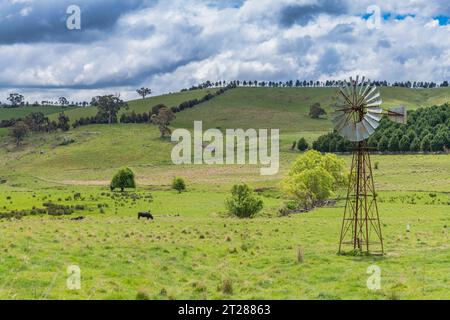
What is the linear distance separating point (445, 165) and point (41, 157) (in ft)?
424

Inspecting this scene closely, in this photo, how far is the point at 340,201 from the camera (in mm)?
76875

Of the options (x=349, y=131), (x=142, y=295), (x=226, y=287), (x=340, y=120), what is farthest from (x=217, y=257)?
(x=142, y=295)

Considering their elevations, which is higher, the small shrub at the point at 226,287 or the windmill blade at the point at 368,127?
the windmill blade at the point at 368,127

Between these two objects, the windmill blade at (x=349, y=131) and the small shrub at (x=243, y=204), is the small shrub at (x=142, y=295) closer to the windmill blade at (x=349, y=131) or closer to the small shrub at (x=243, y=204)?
the windmill blade at (x=349, y=131)

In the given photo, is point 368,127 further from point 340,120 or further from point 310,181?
point 310,181

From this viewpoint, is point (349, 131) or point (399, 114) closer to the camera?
point (349, 131)

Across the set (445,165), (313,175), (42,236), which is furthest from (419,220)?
(445,165)

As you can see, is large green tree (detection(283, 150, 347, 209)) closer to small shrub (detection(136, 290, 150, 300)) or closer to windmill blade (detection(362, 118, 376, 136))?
windmill blade (detection(362, 118, 376, 136))

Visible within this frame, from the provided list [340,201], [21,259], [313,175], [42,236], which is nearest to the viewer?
[21,259]

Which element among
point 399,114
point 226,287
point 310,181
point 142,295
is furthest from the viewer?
point 310,181

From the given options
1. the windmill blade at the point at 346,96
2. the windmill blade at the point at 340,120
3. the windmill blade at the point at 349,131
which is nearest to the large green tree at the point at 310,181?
the windmill blade at the point at 340,120

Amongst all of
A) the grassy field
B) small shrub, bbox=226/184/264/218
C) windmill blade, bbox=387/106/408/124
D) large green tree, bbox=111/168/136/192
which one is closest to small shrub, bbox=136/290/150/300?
the grassy field

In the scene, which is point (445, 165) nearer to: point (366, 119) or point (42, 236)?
point (366, 119)
